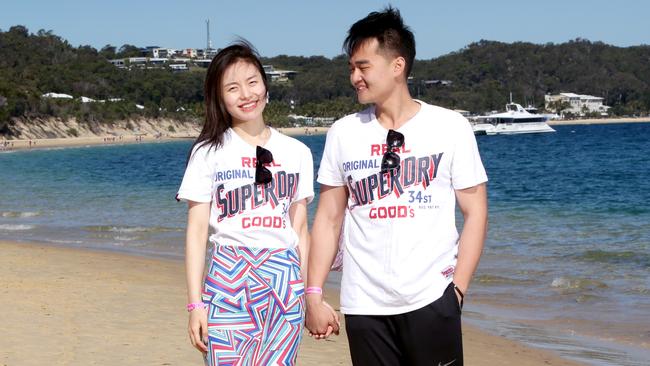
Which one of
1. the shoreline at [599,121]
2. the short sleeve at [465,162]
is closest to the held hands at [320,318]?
the short sleeve at [465,162]

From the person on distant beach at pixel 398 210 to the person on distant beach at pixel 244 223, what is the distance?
145 mm

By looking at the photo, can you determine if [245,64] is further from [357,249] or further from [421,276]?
[421,276]

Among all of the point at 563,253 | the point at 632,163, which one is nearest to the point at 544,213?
the point at 563,253

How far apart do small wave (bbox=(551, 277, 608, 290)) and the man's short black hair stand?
319 inches

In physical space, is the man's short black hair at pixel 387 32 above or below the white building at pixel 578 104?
above

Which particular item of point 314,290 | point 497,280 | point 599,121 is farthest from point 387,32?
point 599,121

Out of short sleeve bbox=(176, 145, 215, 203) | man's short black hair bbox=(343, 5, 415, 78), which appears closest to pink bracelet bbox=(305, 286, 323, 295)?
short sleeve bbox=(176, 145, 215, 203)

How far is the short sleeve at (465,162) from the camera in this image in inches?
127

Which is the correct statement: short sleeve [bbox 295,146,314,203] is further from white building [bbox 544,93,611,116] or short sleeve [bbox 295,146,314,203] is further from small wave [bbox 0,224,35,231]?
white building [bbox 544,93,611,116]

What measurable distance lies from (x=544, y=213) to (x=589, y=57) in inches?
6990

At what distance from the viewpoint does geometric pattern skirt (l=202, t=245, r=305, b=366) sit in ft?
10.7

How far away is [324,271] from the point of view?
3400 millimetres

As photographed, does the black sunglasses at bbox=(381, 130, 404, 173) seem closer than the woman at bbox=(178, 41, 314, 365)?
Yes

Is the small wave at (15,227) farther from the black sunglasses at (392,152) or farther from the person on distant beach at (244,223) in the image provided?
the black sunglasses at (392,152)
